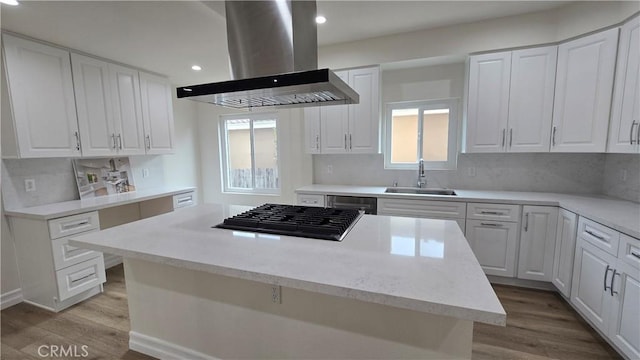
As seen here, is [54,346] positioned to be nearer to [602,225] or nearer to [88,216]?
[88,216]

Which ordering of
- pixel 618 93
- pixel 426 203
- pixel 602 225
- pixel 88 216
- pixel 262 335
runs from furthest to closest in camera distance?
pixel 426 203 → pixel 88 216 → pixel 618 93 → pixel 602 225 → pixel 262 335

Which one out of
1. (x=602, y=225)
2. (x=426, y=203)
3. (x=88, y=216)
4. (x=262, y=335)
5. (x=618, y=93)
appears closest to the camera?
(x=262, y=335)

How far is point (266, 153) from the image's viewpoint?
4.62m

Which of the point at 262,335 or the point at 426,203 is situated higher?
the point at 426,203

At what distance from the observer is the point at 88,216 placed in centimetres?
261

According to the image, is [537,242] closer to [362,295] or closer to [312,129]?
[362,295]

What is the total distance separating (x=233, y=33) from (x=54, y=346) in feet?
8.59

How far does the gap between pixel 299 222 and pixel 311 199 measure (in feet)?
5.23

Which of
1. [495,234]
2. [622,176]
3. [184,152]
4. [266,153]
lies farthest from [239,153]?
[622,176]

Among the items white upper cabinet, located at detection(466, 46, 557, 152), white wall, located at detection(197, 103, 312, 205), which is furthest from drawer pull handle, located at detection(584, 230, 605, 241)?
white wall, located at detection(197, 103, 312, 205)

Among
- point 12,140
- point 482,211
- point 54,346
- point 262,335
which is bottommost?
point 54,346

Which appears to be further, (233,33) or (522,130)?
(522,130)

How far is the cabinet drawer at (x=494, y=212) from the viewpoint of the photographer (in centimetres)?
260

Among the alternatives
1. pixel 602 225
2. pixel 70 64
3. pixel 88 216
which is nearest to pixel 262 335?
pixel 88 216
